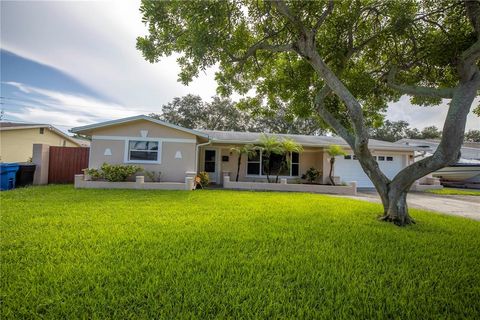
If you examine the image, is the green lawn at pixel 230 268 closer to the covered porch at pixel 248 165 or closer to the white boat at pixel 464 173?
the covered porch at pixel 248 165

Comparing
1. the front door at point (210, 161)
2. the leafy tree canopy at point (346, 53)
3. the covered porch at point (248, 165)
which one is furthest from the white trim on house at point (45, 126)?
the leafy tree canopy at point (346, 53)

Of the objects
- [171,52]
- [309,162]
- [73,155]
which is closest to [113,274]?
[171,52]

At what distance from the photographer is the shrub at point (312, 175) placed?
14500 millimetres

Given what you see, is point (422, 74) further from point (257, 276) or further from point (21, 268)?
point (21, 268)

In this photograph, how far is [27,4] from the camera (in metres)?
5.61

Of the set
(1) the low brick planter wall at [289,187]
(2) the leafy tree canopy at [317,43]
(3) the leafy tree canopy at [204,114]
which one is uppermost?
(3) the leafy tree canopy at [204,114]

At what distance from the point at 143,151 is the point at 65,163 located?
14.6 ft

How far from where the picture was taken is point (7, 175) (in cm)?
982

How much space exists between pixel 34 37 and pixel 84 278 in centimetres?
769

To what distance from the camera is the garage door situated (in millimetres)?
15094

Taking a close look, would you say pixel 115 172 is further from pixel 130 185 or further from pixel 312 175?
pixel 312 175

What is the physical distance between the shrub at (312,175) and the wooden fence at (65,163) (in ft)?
43.4

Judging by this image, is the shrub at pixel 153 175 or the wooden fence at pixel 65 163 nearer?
the shrub at pixel 153 175

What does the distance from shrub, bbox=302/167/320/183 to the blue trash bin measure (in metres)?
15.4
